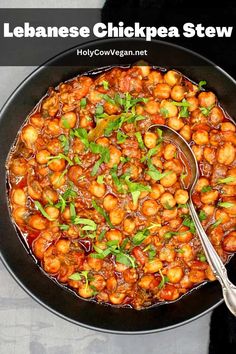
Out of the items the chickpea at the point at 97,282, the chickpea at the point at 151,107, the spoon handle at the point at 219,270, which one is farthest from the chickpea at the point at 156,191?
the chickpea at the point at 97,282

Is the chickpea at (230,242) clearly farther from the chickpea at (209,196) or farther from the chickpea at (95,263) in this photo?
the chickpea at (95,263)

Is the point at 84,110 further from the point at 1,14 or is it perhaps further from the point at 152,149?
the point at 1,14

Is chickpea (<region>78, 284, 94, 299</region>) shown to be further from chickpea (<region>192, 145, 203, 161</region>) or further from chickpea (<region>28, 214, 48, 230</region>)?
chickpea (<region>192, 145, 203, 161</region>)

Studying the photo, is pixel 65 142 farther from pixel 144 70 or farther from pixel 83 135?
pixel 144 70

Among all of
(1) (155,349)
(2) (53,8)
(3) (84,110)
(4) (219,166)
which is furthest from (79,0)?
(1) (155,349)

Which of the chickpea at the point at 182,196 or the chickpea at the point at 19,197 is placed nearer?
the chickpea at the point at 182,196
